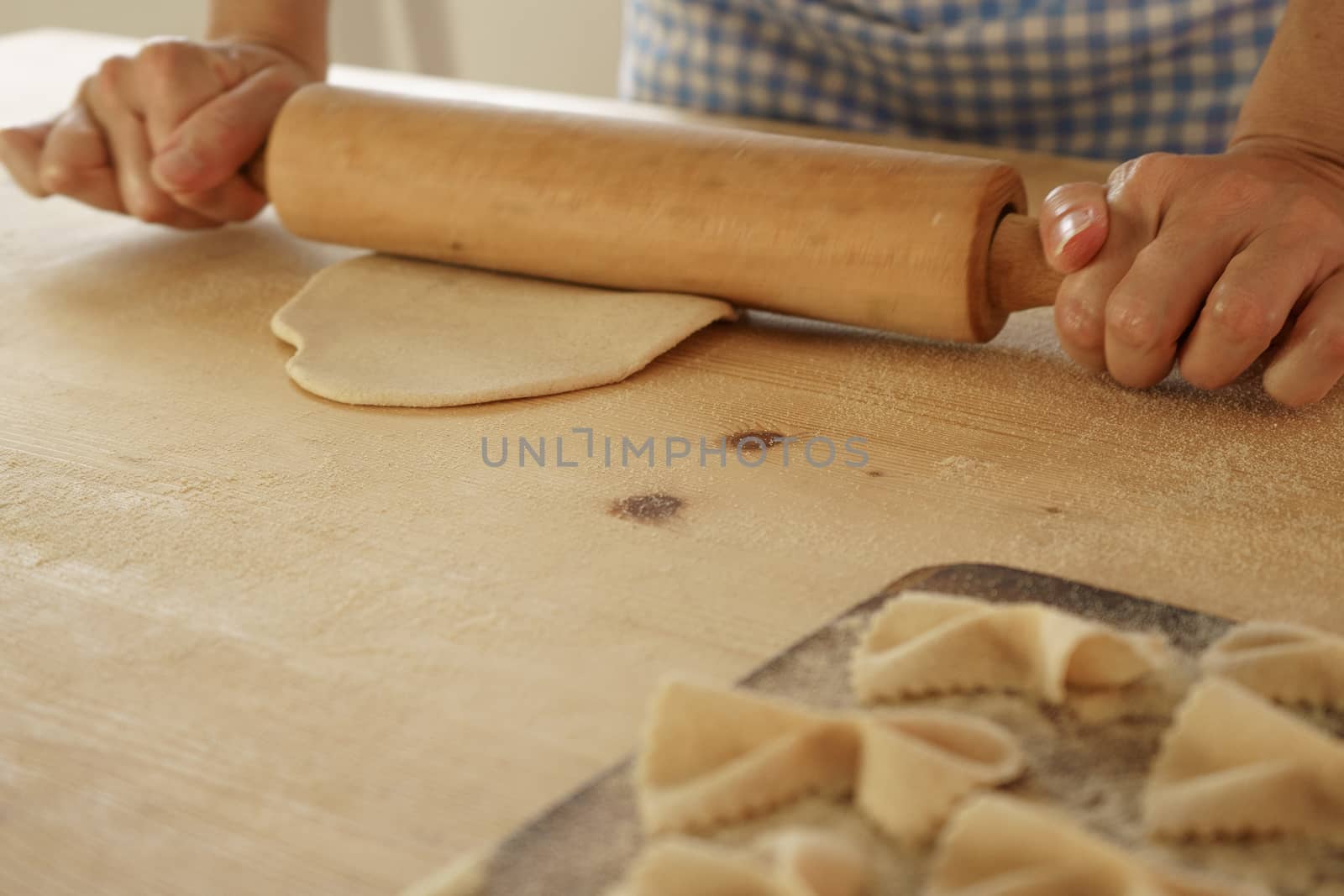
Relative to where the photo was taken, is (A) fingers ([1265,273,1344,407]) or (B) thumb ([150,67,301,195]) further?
(B) thumb ([150,67,301,195])

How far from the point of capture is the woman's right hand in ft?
5.17

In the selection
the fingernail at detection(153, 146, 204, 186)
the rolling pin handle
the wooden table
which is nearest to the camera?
the wooden table

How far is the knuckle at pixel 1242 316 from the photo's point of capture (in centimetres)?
106

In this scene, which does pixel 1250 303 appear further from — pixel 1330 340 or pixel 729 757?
pixel 729 757

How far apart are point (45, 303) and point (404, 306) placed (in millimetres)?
427

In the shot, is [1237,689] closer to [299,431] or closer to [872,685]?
[872,685]

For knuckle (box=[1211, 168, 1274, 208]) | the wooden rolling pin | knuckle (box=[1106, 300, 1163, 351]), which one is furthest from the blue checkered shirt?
knuckle (box=[1106, 300, 1163, 351])

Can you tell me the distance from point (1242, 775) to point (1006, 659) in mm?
158

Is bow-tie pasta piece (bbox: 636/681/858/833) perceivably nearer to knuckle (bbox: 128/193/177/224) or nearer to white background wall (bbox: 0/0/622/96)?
knuckle (bbox: 128/193/177/224)

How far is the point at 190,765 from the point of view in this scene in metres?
0.74

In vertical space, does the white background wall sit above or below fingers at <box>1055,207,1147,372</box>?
below

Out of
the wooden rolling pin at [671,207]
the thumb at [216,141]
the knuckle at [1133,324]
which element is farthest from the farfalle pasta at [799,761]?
the thumb at [216,141]

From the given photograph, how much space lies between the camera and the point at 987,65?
6.02ft

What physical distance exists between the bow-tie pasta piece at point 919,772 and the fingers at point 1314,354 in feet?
1.83
